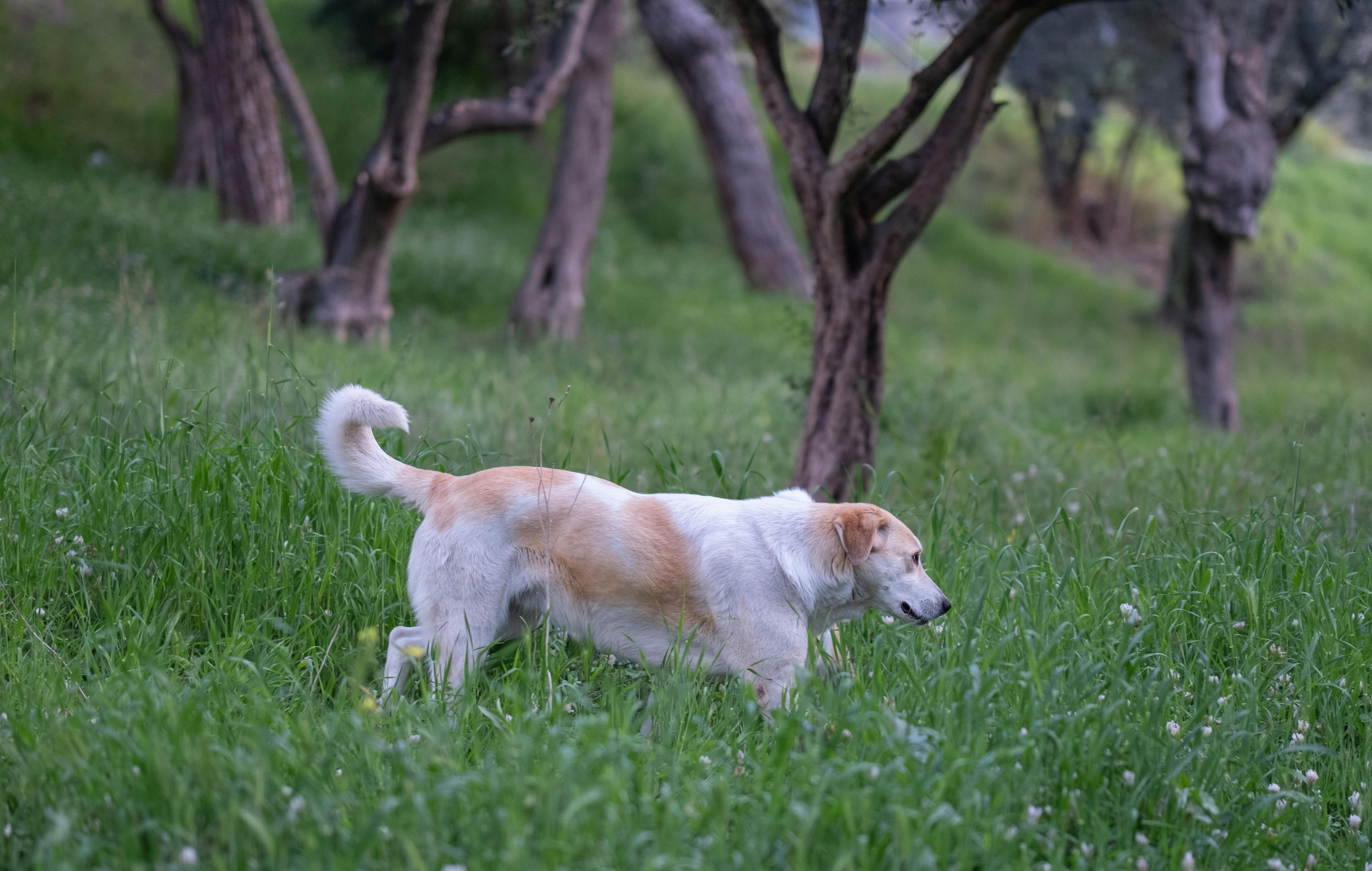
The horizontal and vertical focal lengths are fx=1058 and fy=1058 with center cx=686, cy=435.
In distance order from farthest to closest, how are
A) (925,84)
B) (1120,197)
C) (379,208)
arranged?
(1120,197) < (379,208) < (925,84)

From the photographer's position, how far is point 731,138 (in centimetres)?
1266

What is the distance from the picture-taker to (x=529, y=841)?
7.48 ft

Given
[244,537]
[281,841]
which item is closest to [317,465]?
[244,537]

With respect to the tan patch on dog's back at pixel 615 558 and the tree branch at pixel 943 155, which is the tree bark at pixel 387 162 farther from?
the tan patch on dog's back at pixel 615 558

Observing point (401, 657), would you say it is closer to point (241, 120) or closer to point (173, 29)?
point (241, 120)

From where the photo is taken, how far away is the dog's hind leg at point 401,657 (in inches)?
124

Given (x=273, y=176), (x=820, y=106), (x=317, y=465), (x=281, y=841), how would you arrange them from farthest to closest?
(x=273, y=176)
(x=820, y=106)
(x=317, y=465)
(x=281, y=841)

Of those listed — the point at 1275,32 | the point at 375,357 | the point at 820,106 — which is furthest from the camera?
the point at 1275,32

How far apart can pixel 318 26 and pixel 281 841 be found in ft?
58.8

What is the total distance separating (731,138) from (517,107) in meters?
4.23

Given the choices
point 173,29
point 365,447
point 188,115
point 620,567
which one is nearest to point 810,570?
point 620,567

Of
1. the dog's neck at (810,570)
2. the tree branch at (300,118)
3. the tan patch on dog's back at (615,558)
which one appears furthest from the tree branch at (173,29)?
the dog's neck at (810,570)

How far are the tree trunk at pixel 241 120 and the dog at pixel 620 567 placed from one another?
30.3 feet

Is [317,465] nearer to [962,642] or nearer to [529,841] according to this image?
[529,841]
